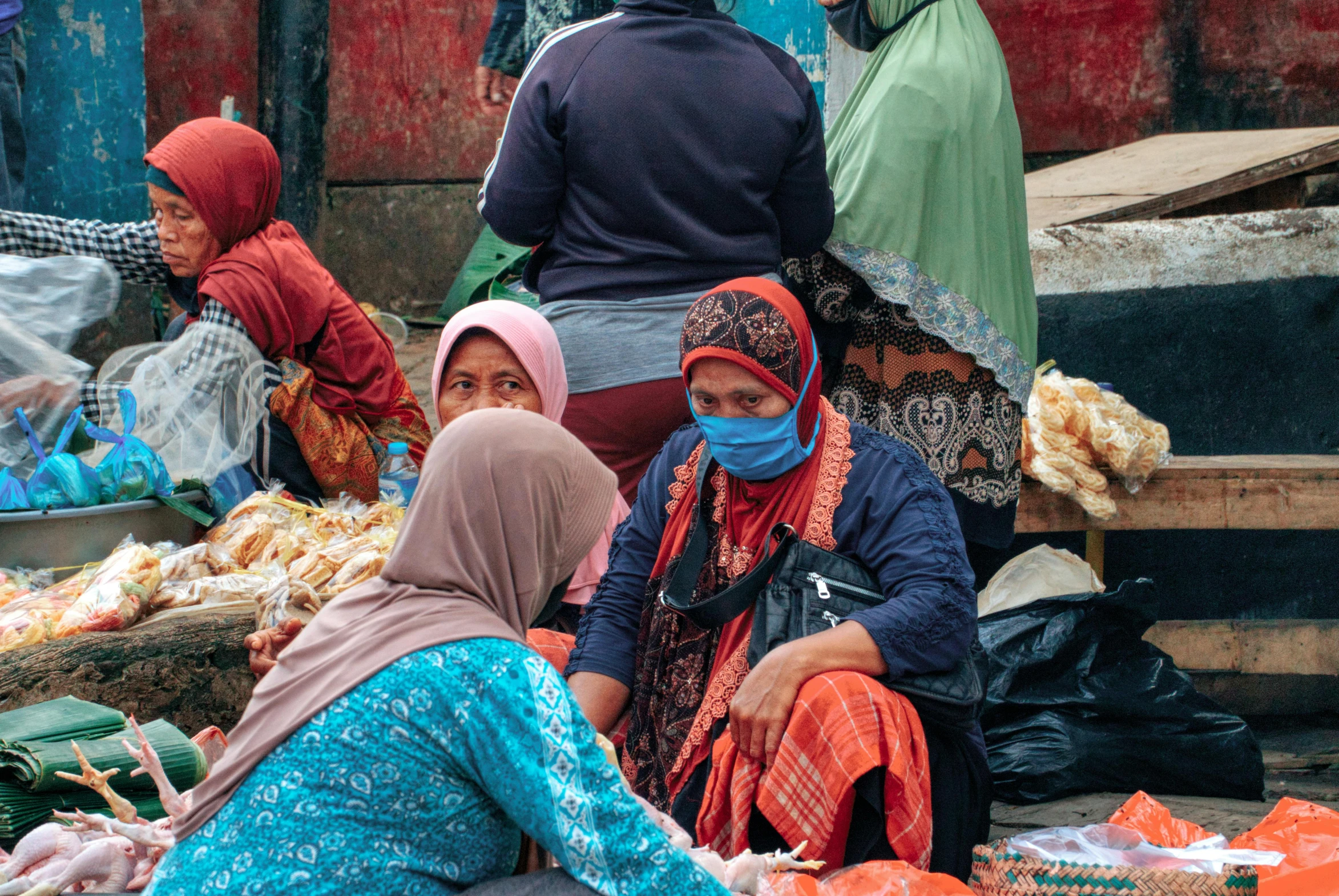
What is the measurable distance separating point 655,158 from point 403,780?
5.79 ft

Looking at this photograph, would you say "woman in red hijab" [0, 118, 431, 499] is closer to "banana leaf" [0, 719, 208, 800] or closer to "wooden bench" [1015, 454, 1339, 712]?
"banana leaf" [0, 719, 208, 800]

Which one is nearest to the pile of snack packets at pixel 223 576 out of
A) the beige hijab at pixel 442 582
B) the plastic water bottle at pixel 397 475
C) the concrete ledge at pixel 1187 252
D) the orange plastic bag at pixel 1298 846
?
the plastic water bottle at pixel 397 475

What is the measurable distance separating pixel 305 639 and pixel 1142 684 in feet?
7.72

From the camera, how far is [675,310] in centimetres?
302

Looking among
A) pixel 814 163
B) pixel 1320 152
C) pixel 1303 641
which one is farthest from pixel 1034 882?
pixel 1320 152

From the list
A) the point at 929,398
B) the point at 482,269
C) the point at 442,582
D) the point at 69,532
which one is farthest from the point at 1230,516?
the point at 482,269

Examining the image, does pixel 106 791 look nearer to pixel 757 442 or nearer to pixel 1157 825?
pixel 757 442

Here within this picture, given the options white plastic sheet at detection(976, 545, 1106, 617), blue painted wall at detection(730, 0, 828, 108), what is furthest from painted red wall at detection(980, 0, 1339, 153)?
white plastic sheet at detection(976, 545, 1106, 617)

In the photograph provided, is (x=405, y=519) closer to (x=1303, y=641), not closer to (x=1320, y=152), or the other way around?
(x=1303, y=641)

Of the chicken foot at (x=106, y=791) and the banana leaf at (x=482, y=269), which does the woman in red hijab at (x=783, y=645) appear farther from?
the banana leaf at (x=482, y=269)

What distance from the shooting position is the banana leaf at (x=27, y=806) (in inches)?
88.7

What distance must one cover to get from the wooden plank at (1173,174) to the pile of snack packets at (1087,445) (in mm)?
1073

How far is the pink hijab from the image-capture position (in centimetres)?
284

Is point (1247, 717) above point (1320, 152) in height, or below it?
below
